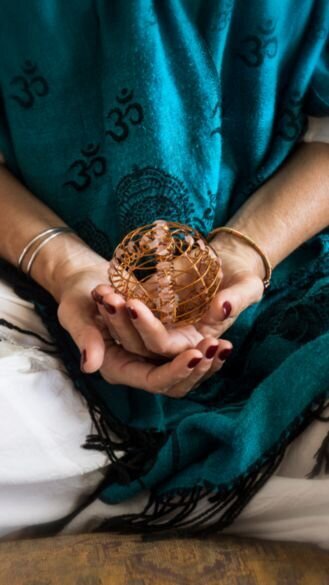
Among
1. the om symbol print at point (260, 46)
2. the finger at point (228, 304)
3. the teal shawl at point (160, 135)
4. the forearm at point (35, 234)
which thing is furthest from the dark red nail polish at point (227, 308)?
the om symbol print at point (260, 46)

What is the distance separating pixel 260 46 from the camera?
893mm

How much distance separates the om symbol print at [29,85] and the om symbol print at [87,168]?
0.32 ft

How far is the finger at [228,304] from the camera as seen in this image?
2.31ft

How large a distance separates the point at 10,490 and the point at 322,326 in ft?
1.34

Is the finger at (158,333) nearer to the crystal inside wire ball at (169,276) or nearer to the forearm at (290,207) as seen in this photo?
the crystal inside wire ball at (169,276)

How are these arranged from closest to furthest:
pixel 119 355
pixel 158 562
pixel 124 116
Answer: pixel 158 562 < pixel 119 355 < pixel 124 116

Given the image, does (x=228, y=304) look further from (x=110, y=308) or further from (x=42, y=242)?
(x=42, y=242)

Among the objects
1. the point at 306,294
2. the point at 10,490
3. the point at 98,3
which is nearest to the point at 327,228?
the point at 306,294

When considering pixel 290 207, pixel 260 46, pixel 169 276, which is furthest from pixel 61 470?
pixel 260 46

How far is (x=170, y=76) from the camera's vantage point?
876 millimetres

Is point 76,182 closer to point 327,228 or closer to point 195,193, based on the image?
point 195,193

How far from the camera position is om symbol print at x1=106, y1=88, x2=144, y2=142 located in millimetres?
861

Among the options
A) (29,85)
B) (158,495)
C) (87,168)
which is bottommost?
(158,495)

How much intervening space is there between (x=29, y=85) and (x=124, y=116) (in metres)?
0.15
